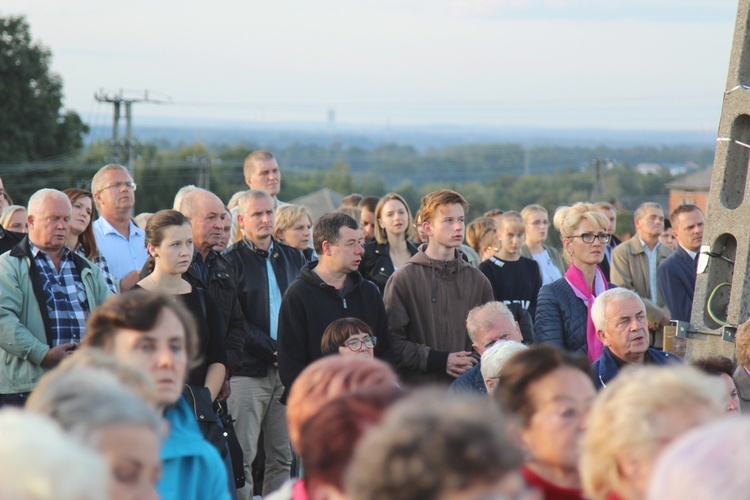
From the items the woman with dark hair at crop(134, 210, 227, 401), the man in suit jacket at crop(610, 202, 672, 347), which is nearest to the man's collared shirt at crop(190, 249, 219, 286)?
the woman with dark hair at crop(134, 210, 227, 401)

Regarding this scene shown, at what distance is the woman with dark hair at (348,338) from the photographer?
6.01 metres

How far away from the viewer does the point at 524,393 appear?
3.16 meters

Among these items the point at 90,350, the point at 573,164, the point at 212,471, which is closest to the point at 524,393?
the point at 212,471

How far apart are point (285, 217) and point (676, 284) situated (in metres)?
3.38

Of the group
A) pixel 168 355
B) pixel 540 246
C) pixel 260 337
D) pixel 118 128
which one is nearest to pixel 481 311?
pixel 260 337

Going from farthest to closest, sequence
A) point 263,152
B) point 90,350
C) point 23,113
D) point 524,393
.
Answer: point 23,113 → point 263,152 → point 524,393 → point 90,350

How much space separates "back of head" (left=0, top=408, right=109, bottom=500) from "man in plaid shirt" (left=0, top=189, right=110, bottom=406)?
13.6 feet

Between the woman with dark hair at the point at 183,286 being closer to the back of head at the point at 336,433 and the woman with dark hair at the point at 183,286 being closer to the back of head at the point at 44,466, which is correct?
the back of head at the point at 336,433

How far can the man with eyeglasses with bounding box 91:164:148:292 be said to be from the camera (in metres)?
7.61

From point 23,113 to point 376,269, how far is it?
35.6m

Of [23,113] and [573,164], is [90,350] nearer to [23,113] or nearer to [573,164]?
[23,113]

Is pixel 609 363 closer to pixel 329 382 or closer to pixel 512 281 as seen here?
pixel 512 281

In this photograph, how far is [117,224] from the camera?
25.3 ft

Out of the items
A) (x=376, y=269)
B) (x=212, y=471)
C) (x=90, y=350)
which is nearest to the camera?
(x=90, y=350)
